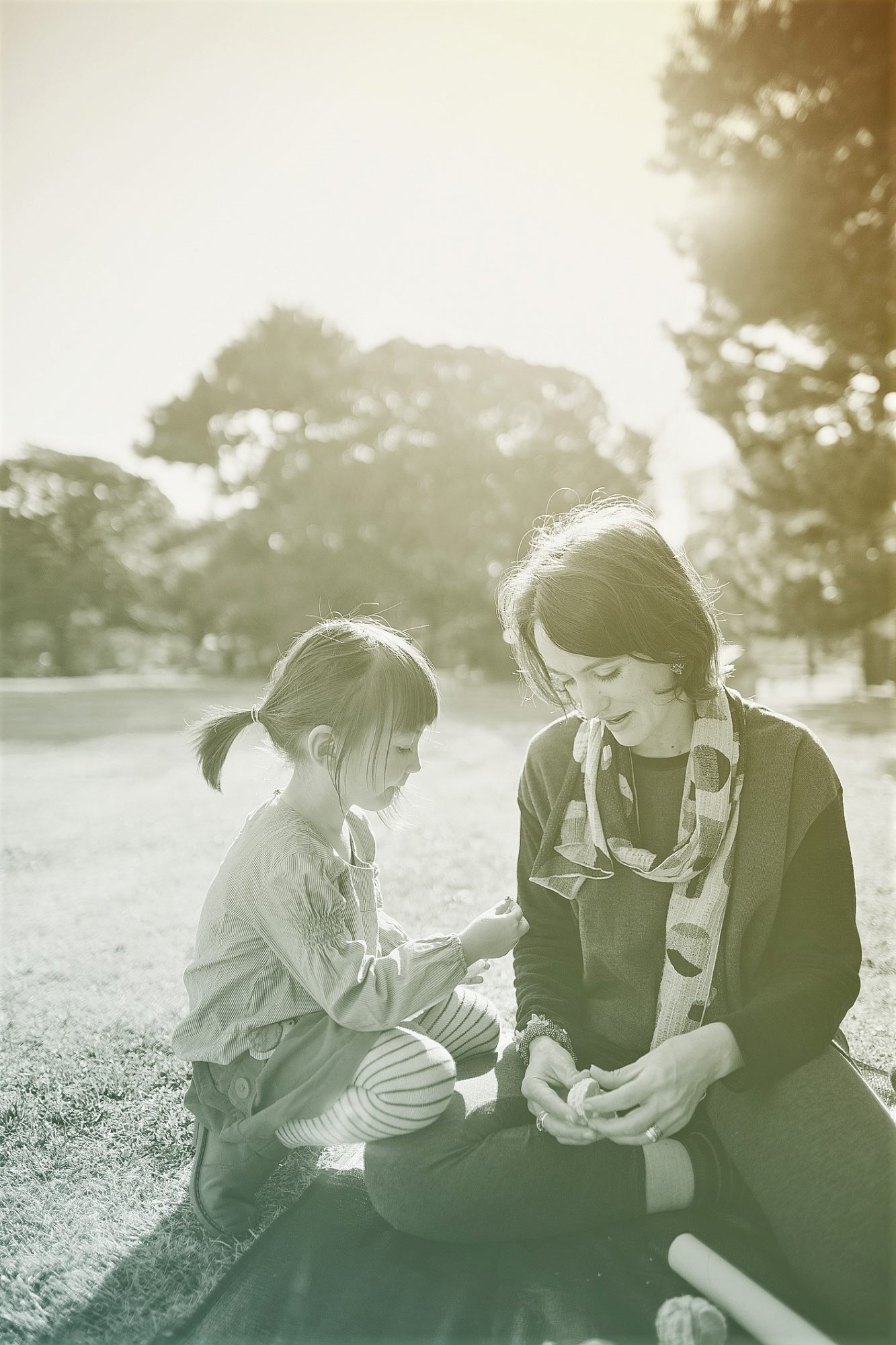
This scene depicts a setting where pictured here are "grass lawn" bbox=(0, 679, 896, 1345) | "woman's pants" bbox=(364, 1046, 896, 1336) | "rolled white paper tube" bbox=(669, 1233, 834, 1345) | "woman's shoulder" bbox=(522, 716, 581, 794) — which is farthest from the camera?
"woman's shoulder" bbox=(522, 716, 581, 794)

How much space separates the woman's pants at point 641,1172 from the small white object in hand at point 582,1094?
0.11m

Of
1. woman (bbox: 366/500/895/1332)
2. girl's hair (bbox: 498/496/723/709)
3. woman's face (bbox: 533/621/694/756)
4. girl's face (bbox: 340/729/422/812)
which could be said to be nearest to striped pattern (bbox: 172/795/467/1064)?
girl's face (bbox: 340/729/422/812)

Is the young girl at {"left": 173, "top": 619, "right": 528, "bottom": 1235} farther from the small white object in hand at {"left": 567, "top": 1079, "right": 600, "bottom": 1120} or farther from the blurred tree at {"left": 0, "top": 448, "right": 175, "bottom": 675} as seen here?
the blurred tree at {"left": 0, "top": 448, "right": 175, "bottom": 675}

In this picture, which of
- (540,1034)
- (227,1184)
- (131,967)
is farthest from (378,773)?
(131,967)

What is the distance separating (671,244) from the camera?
11.3 m

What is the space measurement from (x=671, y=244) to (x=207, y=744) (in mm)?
11173

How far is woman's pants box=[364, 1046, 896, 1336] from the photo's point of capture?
1543 mm

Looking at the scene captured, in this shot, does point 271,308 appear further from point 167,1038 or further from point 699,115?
point 167,1038

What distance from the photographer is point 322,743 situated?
2033 millimetres

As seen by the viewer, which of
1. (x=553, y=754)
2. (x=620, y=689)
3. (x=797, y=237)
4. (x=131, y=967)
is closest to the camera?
(x=620, y=689)

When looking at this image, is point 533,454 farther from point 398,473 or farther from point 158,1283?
point 158,1283

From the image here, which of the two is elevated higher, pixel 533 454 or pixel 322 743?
pixel 533 454

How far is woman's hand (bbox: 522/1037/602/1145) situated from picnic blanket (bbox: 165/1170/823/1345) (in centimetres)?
22

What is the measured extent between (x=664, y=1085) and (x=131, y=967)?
2.32 metres
